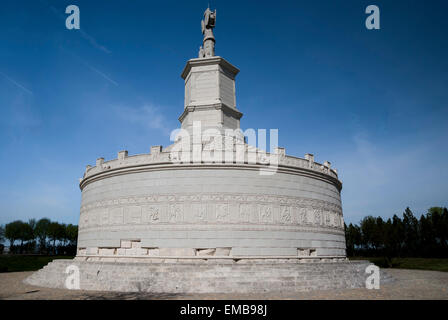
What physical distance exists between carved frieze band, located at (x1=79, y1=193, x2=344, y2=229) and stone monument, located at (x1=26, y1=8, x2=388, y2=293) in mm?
60

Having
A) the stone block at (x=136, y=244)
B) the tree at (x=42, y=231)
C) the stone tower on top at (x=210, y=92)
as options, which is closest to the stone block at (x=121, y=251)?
the stone block at (x=136, y=244)

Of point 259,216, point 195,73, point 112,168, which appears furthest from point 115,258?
point 195,73

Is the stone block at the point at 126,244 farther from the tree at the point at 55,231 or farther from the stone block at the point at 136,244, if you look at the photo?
the tree at the point at 55,231

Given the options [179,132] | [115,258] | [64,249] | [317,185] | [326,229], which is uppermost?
[179,132]

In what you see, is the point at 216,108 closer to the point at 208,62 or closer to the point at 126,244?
the point at 208,62

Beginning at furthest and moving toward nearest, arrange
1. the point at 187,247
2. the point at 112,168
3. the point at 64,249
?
1. the point at 64,249
2. the point at 112,168
3. the point at 187,247

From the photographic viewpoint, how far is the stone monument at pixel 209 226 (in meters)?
15.7

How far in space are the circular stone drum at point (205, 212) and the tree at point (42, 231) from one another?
64960 mm

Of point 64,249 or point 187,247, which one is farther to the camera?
point 64,249

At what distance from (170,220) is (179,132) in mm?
9598

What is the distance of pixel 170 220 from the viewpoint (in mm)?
17859

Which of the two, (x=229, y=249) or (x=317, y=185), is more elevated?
(x=317, y=185)

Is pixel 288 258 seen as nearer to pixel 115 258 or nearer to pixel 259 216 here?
pixel 259 216

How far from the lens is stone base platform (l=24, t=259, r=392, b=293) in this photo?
1510cm
